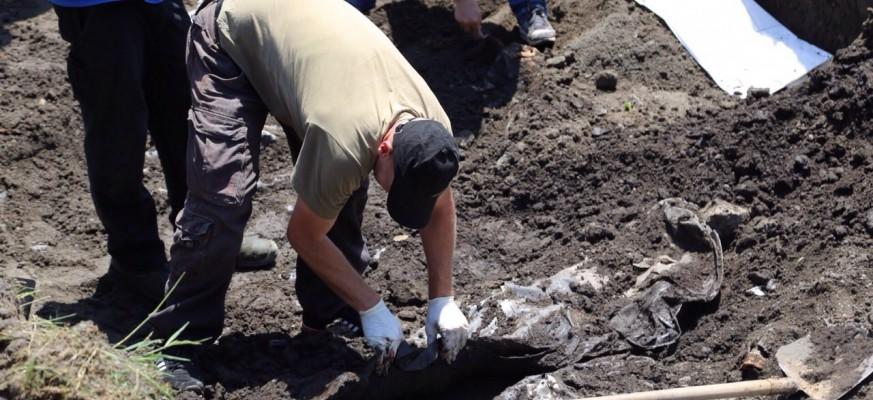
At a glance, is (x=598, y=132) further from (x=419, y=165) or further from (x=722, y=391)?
(x=419, y=165)

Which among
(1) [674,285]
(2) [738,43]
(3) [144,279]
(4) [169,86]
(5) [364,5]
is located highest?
(4) [169,86]

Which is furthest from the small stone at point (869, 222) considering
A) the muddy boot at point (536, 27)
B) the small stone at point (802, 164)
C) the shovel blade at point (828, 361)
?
the muddy boot at point (536, 27)

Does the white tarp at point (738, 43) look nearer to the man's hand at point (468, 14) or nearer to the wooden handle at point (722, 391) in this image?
the man's hand at point (468, 14)

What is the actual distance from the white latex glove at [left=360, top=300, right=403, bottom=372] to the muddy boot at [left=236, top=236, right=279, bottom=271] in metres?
1.23

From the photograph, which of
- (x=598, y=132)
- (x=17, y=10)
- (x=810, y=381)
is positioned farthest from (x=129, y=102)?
(x=17, y=10)

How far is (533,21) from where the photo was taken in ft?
18.7

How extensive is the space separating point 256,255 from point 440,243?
1.37m

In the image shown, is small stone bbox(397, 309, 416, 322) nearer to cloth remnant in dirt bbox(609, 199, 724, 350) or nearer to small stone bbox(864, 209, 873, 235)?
cloth remnant in dirt bbox(609, 199, 724, 350)

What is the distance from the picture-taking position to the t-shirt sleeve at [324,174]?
2.97 meters

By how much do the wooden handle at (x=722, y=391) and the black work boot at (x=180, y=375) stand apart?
1257 millimetres

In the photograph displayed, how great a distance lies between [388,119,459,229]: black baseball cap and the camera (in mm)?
2852

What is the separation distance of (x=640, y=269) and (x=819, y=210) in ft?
2.38

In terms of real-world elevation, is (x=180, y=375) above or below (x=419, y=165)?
below

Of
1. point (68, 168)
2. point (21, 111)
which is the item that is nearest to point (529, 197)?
point (68, 168)
